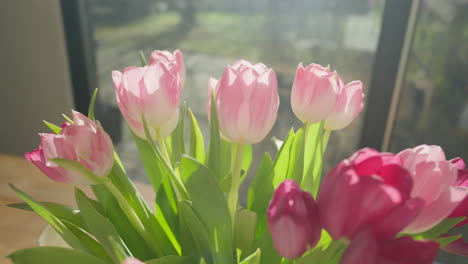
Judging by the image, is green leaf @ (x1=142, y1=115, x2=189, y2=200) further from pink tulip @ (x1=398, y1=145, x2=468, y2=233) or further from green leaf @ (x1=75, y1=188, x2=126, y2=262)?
pink tulip @ (x1=398, y1=145, x2=468, y2=233)

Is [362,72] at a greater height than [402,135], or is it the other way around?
[362,72]

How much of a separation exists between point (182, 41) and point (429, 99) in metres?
0.97

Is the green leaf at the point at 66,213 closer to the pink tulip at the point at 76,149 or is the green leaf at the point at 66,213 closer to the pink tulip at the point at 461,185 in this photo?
the pink tulip at the point at 76,149

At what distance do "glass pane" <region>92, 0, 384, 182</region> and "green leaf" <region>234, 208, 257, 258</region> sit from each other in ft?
3.91

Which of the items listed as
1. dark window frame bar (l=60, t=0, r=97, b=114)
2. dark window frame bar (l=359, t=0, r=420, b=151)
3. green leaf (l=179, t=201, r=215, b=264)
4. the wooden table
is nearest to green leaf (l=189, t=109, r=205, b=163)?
green leaf (l=179, t=201, r=215, b=264)

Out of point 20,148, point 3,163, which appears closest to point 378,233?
point 3,163

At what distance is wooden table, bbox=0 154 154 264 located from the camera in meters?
0.77

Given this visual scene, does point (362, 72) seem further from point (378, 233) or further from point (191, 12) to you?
point (378, 233)

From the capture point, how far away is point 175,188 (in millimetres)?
450

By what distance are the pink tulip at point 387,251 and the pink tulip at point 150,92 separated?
197 millimetres

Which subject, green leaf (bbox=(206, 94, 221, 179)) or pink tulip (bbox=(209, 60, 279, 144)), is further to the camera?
green leaf (bbox=(206, 94, 221, 179))

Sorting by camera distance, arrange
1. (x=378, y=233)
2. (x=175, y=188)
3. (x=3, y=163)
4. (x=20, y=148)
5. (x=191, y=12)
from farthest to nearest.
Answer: (x=20, y=148) → (x=191, y=12) → (x=3, y=163) → (x=175, y=188) → (x=378, y=233)

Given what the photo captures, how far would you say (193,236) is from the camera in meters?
0.42

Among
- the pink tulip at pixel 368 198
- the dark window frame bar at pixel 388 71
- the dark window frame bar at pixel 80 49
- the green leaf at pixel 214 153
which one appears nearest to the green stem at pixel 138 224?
the green leaf at pixel 214 153
